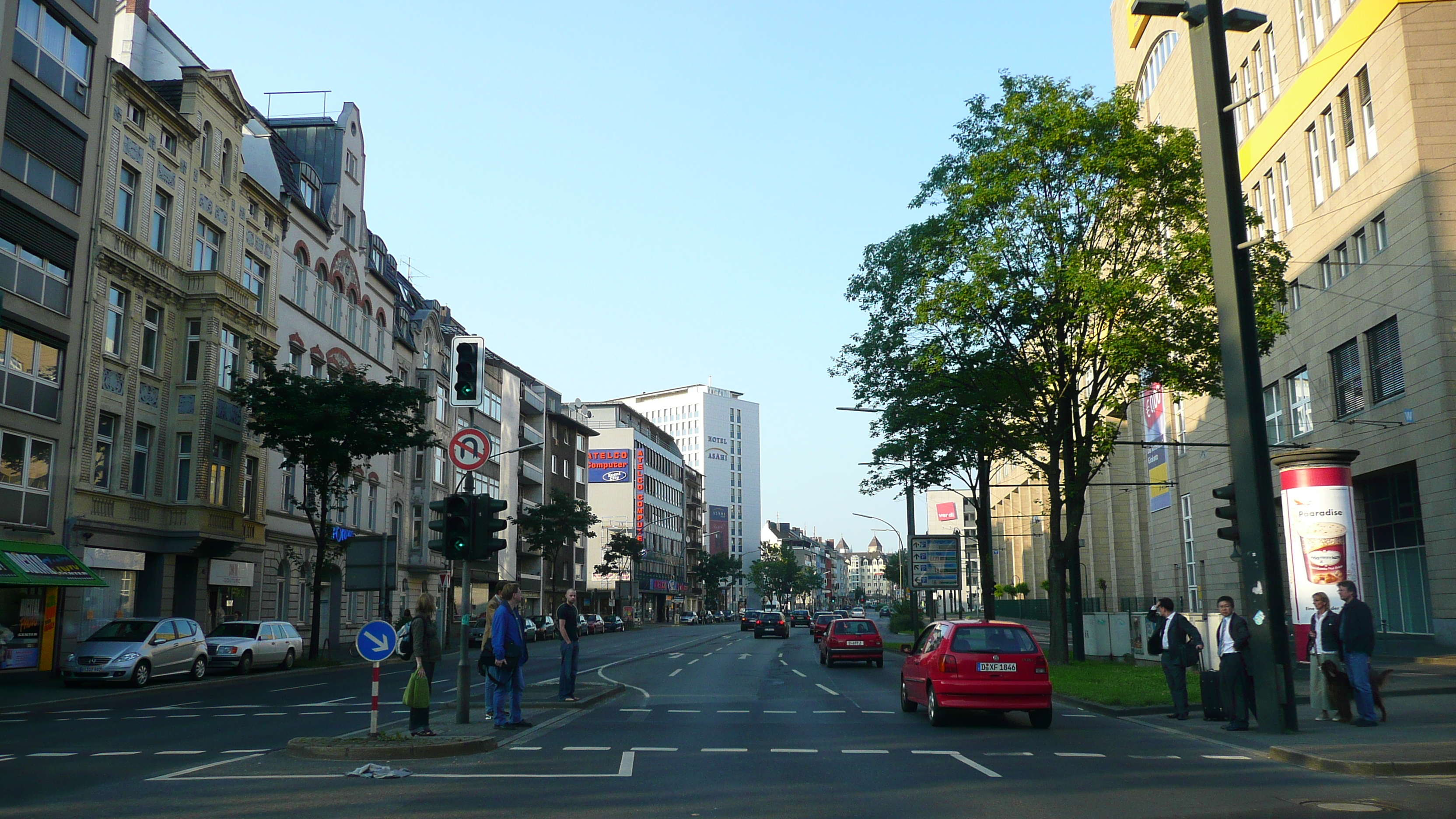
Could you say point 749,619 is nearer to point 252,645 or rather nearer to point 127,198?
point 252,645

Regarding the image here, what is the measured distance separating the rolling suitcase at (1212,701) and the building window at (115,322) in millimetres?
29149

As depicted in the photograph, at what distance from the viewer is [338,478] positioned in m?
36.4

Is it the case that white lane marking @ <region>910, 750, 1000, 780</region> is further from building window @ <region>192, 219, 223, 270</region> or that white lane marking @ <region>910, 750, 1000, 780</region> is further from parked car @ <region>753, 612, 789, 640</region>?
parked car @ <region>753, 612, 789, 640</region>

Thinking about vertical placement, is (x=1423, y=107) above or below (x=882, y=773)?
above

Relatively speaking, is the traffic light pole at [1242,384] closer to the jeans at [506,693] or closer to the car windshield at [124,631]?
the jeans at [506,693]

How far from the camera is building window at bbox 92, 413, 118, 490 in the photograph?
3133 cm

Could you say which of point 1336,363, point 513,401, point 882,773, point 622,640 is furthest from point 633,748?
point 513,401

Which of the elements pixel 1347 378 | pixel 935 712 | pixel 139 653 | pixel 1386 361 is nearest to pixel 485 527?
pixel 935 712

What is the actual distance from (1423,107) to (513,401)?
63578 millimetres

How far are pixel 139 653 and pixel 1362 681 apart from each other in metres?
23.9

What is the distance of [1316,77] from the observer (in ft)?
106

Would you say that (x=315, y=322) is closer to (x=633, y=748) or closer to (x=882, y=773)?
(x=633, y=748)

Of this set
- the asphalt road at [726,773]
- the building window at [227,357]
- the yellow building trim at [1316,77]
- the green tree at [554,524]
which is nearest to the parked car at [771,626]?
the green tree at [554,524]

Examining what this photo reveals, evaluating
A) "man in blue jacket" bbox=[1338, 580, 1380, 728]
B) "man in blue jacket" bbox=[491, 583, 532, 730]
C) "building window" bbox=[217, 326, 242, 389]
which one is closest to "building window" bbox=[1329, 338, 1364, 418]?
"man in blue jacket" bbox=[1338, 580, 1380, 728]
